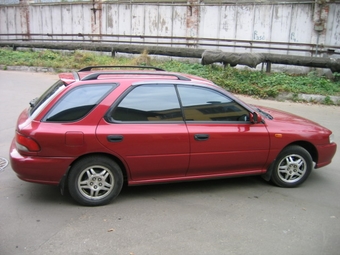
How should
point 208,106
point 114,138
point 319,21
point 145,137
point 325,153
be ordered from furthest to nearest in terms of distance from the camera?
point 319,21
point 325,153
point 208,106
point 145,137
point 114,138

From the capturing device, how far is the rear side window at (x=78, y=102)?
13.1ft

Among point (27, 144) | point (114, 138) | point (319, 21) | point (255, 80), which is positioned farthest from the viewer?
point (319, 21)

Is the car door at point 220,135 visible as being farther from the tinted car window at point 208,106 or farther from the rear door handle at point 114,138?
the rear door handle at point 114,138

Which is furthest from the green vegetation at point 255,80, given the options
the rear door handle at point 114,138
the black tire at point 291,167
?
the rear door handle at point 114,138

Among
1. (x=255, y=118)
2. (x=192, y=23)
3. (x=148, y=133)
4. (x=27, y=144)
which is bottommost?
(x=27, y=144)

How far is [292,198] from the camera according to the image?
4547 millimetres

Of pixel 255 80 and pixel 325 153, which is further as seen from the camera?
pixel 255 80

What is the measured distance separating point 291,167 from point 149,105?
2.21m

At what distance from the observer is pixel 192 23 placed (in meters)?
17.4

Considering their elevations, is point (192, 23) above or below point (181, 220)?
above

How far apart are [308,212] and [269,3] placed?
13.4m

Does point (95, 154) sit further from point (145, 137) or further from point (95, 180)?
point (145, 137)

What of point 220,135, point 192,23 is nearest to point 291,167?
point 220,135

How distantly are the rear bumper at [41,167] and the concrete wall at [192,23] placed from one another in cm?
1368
